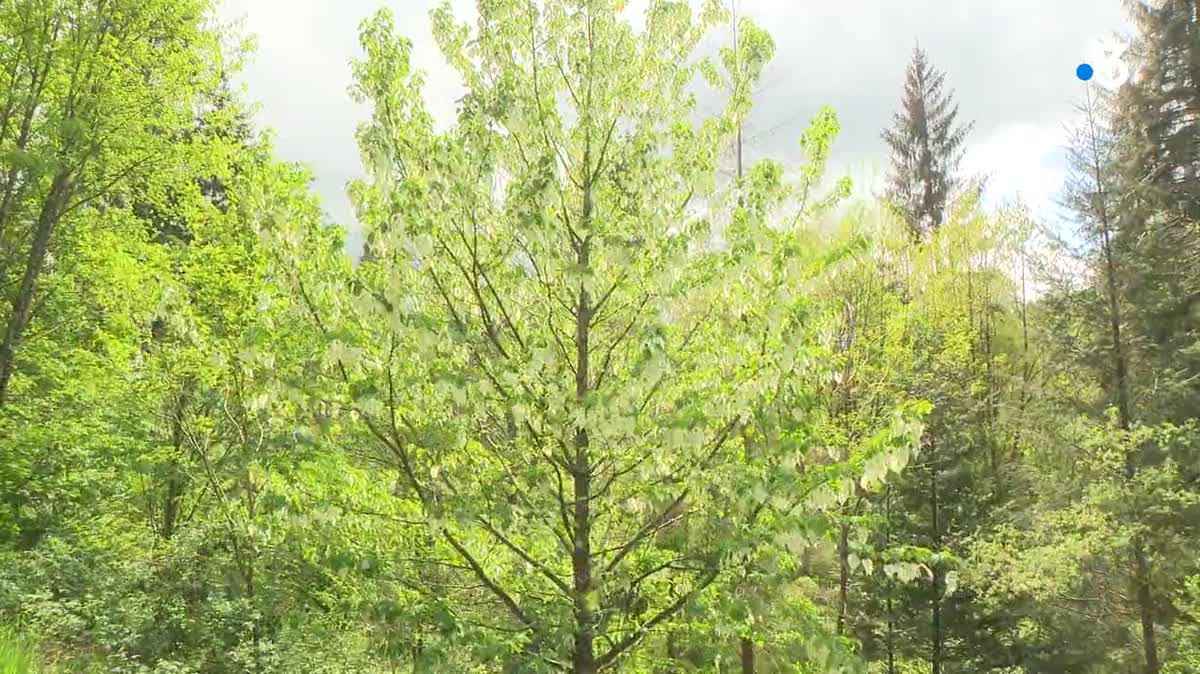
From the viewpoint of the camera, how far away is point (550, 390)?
419cm

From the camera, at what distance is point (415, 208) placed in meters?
3.93

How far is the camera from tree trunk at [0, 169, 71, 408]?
10570 millimetres

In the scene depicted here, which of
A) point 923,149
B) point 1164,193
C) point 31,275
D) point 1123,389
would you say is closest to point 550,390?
point 31,275

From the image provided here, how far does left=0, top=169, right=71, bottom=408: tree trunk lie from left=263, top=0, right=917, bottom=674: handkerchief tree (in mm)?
9152

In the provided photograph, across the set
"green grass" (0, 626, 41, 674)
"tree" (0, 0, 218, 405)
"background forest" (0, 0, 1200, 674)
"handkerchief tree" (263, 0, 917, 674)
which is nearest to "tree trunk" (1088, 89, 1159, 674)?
"background forest" (0, 0, 1200, 674)

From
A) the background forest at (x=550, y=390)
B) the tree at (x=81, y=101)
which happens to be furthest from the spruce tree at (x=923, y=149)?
the tree at (x=81, y=101)

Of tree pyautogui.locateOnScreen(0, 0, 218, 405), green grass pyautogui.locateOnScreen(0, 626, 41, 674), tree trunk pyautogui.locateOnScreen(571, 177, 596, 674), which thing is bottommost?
green grass pyautogui.locateOnScreen(0, 626, 41, 674)

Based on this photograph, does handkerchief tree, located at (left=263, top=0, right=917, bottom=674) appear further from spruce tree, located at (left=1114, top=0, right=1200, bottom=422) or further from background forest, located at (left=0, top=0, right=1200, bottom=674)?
spruce tree, located at (left=1114, top=0, right=1200, bottom=422)

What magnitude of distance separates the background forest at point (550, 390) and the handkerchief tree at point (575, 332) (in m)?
0.03

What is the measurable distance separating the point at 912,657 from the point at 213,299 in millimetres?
18134

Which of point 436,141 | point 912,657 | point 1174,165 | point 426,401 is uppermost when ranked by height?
point 1174,165

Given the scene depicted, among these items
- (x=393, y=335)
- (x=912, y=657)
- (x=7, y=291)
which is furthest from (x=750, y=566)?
(x=912, y=657)

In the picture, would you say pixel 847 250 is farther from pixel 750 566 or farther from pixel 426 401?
pixel 426 401

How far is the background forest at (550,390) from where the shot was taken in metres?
4.05
